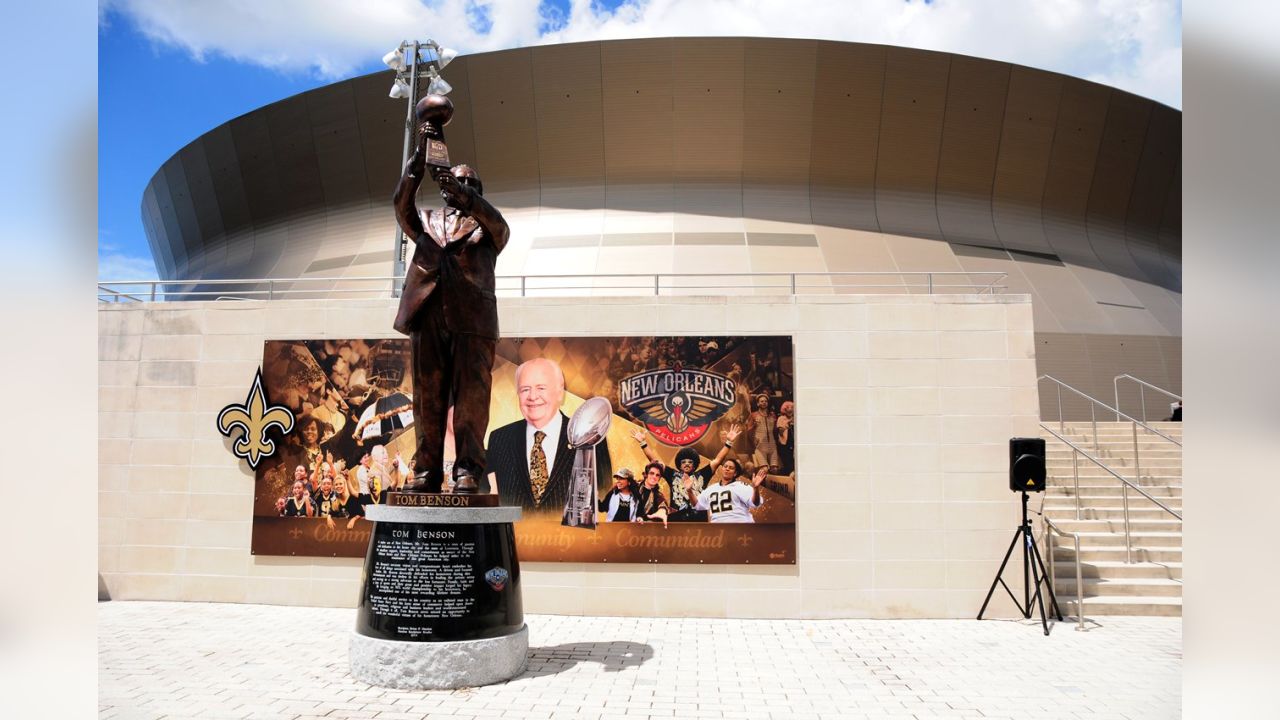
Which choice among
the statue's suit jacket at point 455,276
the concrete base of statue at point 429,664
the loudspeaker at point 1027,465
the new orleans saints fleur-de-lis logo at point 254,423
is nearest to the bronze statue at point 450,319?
the statue's suit jacket at point 455,276

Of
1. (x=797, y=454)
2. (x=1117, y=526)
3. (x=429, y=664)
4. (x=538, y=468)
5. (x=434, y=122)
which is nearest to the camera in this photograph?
(x=429, y=664)

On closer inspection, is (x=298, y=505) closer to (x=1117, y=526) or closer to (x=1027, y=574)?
(x=1027, y=574)

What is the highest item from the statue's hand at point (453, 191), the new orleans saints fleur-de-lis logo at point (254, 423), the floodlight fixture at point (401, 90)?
the floodlight fixture at point (401, 90)

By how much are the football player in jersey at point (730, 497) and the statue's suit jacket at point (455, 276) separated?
4.69 metres

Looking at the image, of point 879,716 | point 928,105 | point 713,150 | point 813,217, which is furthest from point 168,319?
point 928,105

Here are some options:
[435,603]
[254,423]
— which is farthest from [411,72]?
[435,603]

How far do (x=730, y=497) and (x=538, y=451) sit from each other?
270cm

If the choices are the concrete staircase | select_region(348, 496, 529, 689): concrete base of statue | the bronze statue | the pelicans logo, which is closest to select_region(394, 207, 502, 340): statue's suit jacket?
the bronze statue

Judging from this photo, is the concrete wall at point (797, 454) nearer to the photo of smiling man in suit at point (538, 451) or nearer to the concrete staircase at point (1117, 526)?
the photo of smiling man in suit at point (538, 451)

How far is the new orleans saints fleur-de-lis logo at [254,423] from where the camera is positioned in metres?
12.0

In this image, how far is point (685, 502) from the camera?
11.4 m

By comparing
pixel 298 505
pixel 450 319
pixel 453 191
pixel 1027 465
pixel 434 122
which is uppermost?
pixel 434 122

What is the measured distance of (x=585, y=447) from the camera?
11.6m

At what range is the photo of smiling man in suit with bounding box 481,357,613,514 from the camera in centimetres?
1152
